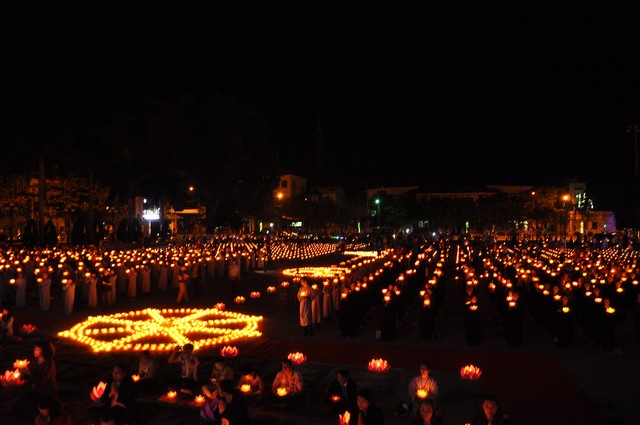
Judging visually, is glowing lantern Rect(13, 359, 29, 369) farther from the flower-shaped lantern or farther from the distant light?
the distant light

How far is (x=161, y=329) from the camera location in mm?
15570

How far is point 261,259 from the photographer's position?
3331 centimetres

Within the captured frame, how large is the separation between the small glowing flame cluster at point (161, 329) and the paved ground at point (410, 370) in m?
0.44

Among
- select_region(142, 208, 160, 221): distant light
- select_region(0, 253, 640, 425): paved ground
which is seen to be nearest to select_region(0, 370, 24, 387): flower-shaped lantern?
select_region(0, 253, 640, 425): paved ground

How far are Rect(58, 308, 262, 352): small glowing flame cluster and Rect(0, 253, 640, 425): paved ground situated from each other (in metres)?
0.44

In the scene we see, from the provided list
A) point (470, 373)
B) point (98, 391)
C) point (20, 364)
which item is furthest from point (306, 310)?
point (98, 391)

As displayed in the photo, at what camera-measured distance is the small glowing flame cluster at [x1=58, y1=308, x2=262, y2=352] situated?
1384 centimetres

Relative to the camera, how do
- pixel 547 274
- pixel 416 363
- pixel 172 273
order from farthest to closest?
pixel 172 273, pixel 547 274, pixel 416 363

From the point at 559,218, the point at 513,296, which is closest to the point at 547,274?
the point at 513,296

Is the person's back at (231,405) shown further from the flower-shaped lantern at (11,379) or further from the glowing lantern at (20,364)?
the glowing lantern at (20,364)

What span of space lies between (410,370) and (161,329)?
683 cm

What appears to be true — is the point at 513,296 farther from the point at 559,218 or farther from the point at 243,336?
the point at 559,218

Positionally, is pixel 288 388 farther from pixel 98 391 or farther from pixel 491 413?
pixel 491 413

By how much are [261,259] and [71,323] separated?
1729 cm
